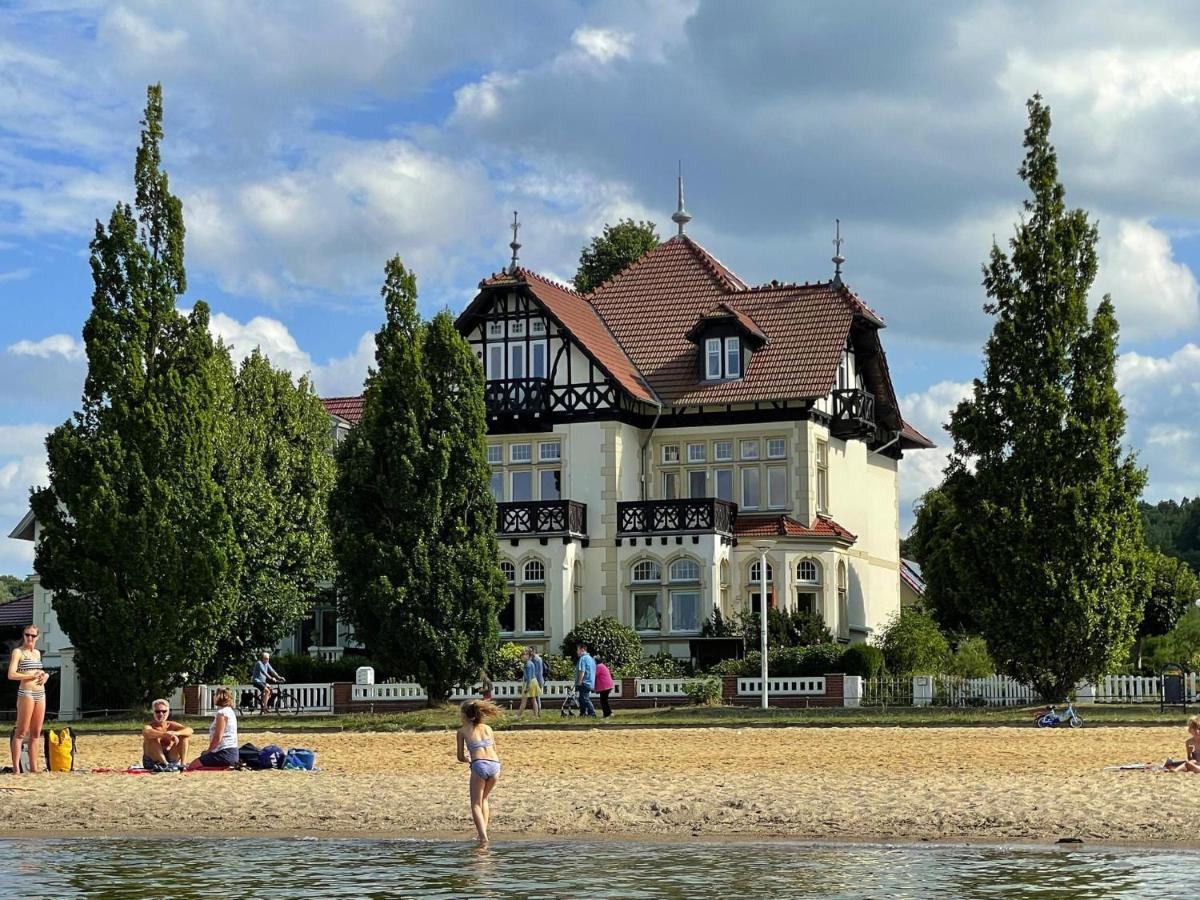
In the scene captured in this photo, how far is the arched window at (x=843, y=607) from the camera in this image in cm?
5075

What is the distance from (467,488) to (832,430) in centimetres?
1463

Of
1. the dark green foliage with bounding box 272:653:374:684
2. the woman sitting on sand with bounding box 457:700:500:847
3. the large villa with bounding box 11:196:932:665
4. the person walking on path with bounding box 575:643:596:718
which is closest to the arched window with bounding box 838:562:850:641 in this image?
the large villa with bounding box 11:196:932:665

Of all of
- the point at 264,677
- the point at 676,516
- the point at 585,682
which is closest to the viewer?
the point at 585,682

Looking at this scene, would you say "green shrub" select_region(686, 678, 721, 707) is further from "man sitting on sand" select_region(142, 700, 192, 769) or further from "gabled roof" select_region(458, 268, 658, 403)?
"man sitting on sand" select_region(142, 700, 192, 769)

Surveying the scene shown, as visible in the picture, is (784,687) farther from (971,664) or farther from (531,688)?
(971,664)

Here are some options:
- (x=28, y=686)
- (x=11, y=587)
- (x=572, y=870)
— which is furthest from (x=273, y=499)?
(x=11, y=587)

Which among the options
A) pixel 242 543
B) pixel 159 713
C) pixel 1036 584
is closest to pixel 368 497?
pixel 242 543

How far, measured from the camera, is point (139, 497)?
40.7 metres

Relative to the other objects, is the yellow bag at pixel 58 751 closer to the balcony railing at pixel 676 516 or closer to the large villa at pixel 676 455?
the large villa at pixel 676 455

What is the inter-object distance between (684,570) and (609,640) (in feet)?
11.3

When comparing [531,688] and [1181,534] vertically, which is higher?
[1181,534]

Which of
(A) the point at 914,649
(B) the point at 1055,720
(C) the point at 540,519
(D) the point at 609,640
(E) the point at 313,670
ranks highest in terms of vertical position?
(C) the point at 540,519

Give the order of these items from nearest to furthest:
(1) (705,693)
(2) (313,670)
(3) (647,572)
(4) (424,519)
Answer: (4) (424,519) < (1) (705,693) < (2) (313,670) < (3) (647,572)

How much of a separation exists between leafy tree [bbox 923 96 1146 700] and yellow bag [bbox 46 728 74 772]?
20.6m
